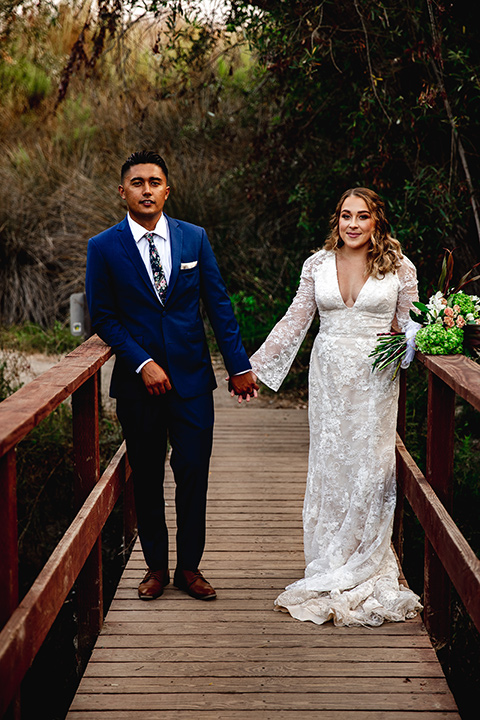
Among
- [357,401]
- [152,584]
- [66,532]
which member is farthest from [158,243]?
[152,584]

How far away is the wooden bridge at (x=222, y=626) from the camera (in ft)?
8.27

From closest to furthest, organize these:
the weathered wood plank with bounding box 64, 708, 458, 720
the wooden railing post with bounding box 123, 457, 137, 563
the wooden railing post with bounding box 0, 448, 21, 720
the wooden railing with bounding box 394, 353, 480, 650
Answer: the wooden railing post with bounding box 0, 448, 21, 720
the weathered wood plank with bounding box 64, 708, 458, 720
the wooden railing with bounding box 394, 353, 480, 650
the wooden railing post with bounding box 123, 457, 137, 563

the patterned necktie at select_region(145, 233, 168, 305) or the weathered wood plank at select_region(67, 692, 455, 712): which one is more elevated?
the patterned necktie at select_region(145, 233, 168, 305)

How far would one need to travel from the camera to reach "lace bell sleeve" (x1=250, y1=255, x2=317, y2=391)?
402 centimetres

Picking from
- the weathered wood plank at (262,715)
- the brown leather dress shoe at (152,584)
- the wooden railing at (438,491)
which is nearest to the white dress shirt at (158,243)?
the wooden railing at (438,491)

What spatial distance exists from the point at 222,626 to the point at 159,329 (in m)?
1.25

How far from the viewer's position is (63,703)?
461 centimetres

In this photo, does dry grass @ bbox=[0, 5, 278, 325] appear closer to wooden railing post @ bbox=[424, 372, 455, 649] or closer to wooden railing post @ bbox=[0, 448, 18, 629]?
wooden railing post @ bbox=[424, 372, 455, 649]

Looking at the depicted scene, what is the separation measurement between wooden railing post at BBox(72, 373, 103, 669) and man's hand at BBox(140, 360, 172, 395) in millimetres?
225

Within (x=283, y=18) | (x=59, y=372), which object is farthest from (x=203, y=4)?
(x=59, y=372)

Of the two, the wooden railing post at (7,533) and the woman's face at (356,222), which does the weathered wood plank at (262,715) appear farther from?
the woman's face at (356,222)

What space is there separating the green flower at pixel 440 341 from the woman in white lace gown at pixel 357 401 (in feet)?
1.26

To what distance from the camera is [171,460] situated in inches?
140

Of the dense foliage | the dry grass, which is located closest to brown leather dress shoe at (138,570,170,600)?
the dense foliage
